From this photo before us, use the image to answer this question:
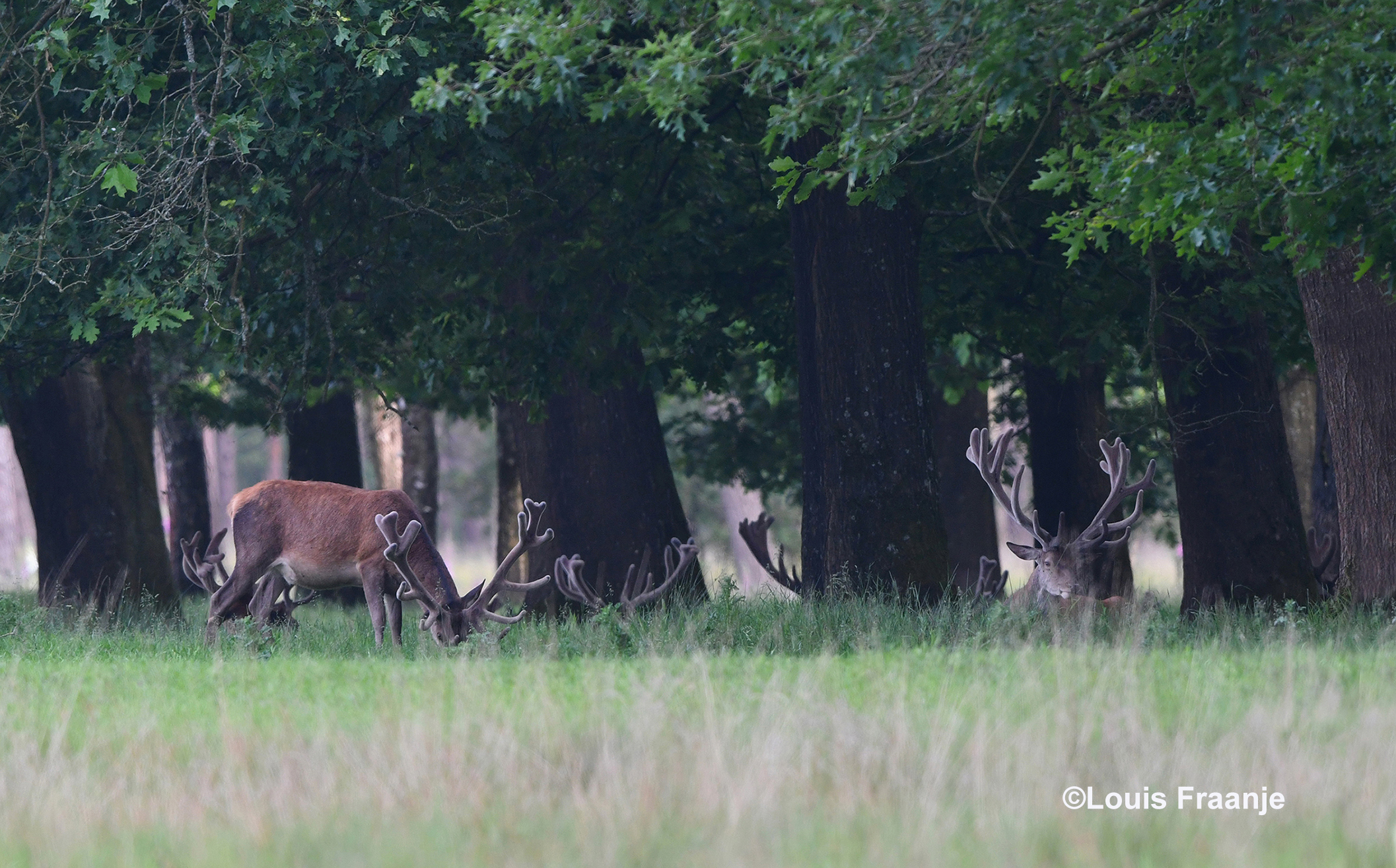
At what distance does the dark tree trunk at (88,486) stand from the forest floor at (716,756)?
260 inches

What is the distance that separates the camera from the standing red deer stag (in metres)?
10.8

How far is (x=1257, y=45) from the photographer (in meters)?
8.12

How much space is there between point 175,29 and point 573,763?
8.42 m

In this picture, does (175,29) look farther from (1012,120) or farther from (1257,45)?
(1257,45)

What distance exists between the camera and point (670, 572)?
14.3 metres

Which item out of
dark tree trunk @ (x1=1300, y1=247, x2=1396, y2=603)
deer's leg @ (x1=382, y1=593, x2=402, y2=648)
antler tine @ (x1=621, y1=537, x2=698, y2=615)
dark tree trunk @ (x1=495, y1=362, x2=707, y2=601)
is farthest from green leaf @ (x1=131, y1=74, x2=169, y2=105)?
dark tree trunk @ (x1=1300, y1=247, x2=1396, y2=603)

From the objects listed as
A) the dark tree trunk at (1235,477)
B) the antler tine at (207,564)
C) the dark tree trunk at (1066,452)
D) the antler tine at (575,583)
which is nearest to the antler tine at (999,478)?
the dark tree trunk at (1235,477)

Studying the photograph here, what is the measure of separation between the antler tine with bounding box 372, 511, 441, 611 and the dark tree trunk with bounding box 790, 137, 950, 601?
11.5ft

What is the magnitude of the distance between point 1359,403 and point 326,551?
7.30 metres

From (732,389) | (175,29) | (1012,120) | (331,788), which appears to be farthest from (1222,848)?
(732,389)

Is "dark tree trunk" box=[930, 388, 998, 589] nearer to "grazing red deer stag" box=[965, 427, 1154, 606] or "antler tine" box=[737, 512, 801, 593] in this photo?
"antler tine" box=[737, 512, 801, 593]

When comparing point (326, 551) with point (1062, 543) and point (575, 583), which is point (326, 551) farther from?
point (1062, 543)

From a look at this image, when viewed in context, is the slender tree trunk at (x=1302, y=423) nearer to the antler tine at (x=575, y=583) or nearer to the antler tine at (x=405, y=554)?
the antler tine at (x=575, y=583)

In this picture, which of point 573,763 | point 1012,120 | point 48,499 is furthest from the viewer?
point 48,499
